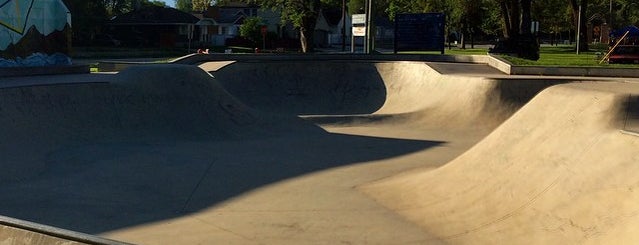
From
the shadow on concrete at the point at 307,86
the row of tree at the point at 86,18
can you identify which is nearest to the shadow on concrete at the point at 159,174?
the shadow on concrete at the point at 307,86

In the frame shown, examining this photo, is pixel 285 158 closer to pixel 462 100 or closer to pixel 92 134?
pixel 92 134

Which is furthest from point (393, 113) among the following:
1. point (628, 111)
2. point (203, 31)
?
point (203, 31)

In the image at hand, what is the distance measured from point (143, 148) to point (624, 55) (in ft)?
82.5

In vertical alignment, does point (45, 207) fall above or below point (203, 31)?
below

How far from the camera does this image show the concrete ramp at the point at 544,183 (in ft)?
19.3

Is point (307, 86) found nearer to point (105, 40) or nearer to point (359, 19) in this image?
point (359, 19)

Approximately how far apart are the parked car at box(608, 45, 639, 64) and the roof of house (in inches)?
1619

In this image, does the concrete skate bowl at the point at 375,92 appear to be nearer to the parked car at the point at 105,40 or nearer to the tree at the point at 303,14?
the tree at the point at 303,14

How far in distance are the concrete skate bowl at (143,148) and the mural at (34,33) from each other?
3.79 meters

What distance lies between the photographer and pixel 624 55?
2984cm

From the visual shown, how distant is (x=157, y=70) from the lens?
1686 cm

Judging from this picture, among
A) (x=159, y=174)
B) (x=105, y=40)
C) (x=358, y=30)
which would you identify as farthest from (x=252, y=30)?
(x=159, y=174)

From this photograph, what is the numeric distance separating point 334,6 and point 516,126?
3495 inches


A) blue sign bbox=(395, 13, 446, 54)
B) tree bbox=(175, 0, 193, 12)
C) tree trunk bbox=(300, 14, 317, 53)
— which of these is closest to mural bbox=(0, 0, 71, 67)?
blue sign bbox=(395, 13, 446, 54)
